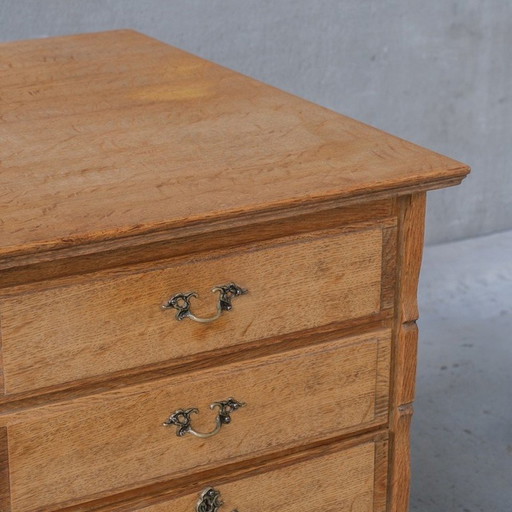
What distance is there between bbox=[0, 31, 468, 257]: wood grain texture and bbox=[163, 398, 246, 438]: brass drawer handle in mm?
273

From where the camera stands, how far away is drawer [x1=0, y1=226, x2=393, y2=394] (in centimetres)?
136

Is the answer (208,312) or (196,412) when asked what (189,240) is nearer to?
(208,312)

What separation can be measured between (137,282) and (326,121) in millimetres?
485

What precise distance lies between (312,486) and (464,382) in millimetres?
1359

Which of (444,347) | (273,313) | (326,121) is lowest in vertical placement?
(444,347)

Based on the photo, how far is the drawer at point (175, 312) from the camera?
1.36 m

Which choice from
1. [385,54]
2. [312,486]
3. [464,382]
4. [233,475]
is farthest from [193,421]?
[385,54]

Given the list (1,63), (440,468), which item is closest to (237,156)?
(1,63)

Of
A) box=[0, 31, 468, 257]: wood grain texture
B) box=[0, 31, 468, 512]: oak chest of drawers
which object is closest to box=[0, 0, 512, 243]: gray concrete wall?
box=[0, 31, 468, 257]: wood grain texture

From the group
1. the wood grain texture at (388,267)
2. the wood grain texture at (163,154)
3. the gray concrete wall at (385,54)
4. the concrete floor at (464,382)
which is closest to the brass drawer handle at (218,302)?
the wood grain texture at (163,154)

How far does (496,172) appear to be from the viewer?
3873 mm

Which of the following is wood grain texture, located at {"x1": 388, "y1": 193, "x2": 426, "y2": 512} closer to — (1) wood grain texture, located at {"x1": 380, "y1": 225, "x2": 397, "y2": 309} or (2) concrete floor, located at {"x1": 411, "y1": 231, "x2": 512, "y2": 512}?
(1) wood grain texture, located at {"x1": 380, "y1": 225, "x2": 397, "y2": 309}

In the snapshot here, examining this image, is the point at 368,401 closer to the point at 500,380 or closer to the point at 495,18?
the point at 500,380

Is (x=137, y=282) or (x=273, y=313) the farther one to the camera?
(x=273, y=313)
